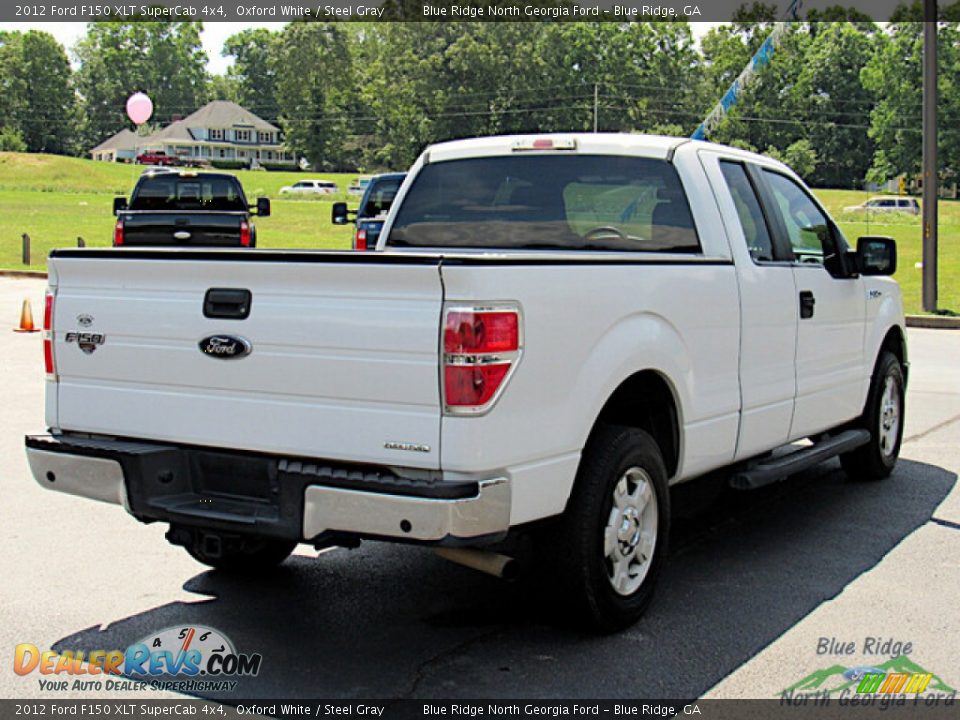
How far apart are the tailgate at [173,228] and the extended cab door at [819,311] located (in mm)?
13827

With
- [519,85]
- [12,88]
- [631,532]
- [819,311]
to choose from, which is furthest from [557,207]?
[12,88]

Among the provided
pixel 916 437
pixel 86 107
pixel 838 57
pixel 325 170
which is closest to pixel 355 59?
pixel 325 170

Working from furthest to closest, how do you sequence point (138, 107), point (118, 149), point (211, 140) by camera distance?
point (211, 140) → point (118, 149) → point (138, 107)

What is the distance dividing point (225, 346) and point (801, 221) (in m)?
3.71

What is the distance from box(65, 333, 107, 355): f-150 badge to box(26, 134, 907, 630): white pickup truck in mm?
11

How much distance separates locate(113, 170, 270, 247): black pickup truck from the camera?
19.3 meters

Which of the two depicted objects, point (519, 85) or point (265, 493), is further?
point (519, 85)

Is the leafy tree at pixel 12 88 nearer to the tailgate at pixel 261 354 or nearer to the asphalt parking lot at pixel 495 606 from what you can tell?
the asphalt parking lot at pixel 495 606

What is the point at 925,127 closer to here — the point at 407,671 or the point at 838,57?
the point at 407,671

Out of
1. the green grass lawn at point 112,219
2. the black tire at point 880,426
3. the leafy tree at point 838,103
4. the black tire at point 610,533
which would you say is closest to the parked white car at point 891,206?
the green grass lawn at point 112,219

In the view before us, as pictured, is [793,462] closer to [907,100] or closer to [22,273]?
[22,273]

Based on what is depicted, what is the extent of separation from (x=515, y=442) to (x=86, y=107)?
6136 inches

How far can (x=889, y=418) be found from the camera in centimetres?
773

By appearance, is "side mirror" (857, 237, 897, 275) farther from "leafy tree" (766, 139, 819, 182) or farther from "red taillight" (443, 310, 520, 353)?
"leafy tree" (766, 139, 819, 182)
